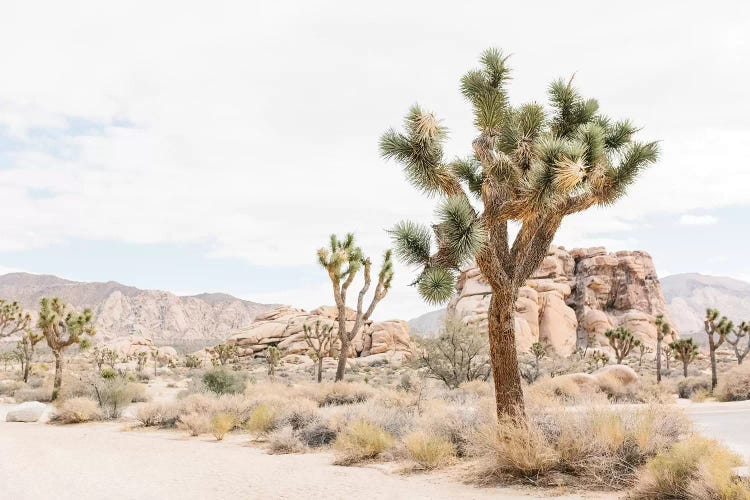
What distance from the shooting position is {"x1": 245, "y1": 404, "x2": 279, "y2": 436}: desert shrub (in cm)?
1334

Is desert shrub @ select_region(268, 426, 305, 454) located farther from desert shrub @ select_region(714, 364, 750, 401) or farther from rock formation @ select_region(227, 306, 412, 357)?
rock formation @ select_region(227, 306, 412, 357)

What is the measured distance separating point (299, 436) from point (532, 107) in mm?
7912

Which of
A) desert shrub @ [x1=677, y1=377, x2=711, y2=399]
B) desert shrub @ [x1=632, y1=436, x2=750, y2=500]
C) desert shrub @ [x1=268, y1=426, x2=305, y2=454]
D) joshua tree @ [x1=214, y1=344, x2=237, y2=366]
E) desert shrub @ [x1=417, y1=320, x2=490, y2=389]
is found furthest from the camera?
joshua tree @ [x1=214, y1=344, x2=237, y2=366]

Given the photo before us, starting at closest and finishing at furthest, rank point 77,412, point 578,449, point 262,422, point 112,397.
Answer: point 578,449 < point 262,422 < point 77,412 < point 112,397

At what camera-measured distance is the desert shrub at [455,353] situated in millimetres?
24672

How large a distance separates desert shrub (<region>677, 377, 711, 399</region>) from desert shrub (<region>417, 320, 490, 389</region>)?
8.93m

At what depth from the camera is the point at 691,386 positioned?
26.9 m

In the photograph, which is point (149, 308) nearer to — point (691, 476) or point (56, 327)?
point (56, 327)

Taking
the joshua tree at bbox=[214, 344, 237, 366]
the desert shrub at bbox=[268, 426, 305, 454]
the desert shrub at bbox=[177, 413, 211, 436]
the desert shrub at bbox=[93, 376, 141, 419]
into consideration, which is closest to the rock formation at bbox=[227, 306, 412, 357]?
the joshua tree at bbox=[214, 344, 237, 366]

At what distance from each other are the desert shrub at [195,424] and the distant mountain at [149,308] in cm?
12062

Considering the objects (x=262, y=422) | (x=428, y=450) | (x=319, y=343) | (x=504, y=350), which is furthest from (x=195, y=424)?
(x=319, y=343)

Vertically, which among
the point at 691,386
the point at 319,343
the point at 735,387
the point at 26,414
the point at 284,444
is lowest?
the point at 691,386

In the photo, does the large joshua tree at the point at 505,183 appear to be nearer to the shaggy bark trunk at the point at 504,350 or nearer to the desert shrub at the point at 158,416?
the shaggy bark trunk at the point at 504,350

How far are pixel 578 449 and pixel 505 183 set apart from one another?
173 inches
